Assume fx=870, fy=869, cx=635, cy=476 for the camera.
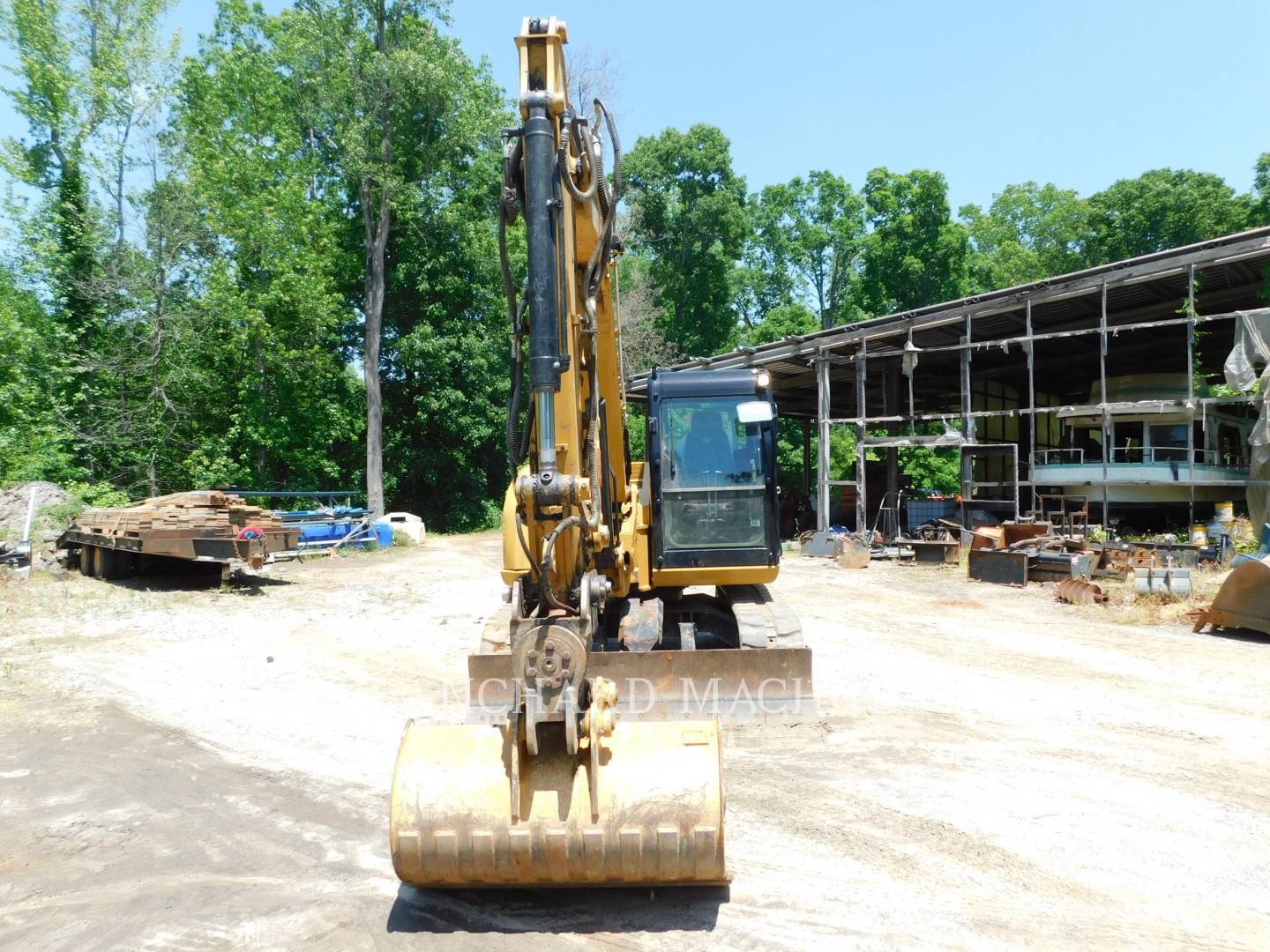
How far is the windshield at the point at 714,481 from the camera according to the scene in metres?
7.27

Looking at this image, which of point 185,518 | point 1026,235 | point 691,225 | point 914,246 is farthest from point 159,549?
point 1026,235

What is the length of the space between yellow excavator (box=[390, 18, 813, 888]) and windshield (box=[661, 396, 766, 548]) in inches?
0.6

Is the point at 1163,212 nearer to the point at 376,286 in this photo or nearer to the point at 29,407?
the point at 376,286

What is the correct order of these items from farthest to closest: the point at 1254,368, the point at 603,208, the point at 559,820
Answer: the point at 1254,368
the point at 603,208
the point at 559,820

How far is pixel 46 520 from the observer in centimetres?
1673

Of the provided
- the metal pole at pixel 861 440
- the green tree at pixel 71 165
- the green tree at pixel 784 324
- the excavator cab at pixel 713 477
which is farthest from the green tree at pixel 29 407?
the green tree at pixel 784 324

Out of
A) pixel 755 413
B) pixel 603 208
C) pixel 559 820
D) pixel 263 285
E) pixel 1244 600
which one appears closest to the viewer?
pixel 559 820

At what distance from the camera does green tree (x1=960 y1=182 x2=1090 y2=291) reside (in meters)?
45.2

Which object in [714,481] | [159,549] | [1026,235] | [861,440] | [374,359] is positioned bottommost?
[159,549]

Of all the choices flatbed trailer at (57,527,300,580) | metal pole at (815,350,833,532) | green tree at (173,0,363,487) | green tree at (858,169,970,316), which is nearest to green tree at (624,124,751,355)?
green tree at (858,169,970,316)

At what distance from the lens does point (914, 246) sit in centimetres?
4156

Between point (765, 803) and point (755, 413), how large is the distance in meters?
3.22

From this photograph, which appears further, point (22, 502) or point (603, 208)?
point (22, 502)

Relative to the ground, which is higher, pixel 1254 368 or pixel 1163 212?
pixel 1163 212
